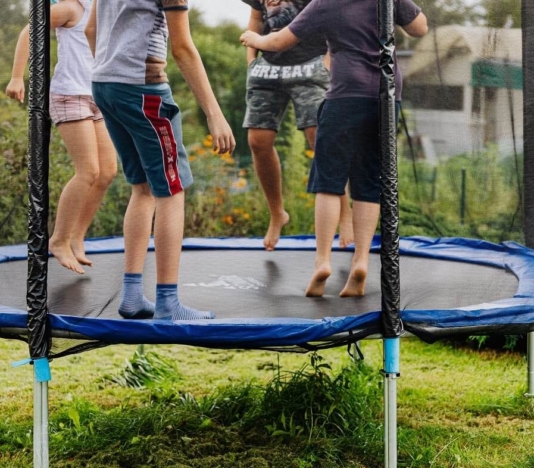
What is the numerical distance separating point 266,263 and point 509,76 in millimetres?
1393

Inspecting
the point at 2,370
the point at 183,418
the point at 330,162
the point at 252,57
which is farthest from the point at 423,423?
the point at 2,370

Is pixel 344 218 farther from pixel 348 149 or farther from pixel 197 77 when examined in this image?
pixel 197 77

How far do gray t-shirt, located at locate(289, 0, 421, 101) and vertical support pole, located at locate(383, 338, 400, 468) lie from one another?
78 cm

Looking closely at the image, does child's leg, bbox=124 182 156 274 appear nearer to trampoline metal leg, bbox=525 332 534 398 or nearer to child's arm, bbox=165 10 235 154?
child's arm, bbox=165 10 235 154

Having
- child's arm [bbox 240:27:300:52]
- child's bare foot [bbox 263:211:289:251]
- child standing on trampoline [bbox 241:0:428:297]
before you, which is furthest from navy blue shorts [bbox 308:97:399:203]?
child's bare foot [bbox 263:211:289:251]

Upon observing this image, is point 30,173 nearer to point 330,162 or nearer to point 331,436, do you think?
point 330,162

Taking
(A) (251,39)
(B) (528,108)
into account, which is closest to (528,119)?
(B) (528,108)

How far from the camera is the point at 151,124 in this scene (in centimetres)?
239

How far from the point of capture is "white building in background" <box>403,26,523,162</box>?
2.66 metres

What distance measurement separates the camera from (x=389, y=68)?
7.41ft

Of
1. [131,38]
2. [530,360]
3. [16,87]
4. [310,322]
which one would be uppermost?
[131,38]

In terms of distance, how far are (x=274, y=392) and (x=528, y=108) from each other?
49.2 inches

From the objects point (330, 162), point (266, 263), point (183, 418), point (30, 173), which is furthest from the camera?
point (266, 263)

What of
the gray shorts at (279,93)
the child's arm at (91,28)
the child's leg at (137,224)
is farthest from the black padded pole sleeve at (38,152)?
the gray shorts at (279,93)
